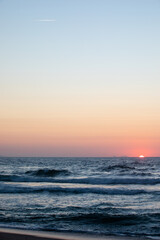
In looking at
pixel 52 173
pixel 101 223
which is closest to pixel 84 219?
pixel 101 223

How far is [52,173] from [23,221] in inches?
1020

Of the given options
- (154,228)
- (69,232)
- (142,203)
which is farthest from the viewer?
(142,203)

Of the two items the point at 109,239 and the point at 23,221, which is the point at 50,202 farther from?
the point at 109,239

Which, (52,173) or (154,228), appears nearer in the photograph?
(154,228)

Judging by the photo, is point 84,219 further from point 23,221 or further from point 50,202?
point 50,202

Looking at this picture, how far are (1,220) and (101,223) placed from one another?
3167mm

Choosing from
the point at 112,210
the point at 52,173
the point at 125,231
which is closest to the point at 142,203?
the point at 112,210

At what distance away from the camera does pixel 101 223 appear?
27.5 ft

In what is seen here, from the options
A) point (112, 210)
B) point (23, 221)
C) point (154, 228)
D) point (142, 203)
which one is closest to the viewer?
point (154, 228)

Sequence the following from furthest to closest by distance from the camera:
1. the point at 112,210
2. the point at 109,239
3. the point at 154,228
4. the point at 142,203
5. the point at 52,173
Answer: the point at 52,173 → the point at 142,203 → the point at 112,210 → the point at 154,228 → the point at 109,239

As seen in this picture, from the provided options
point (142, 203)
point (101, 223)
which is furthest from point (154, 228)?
point (142, 203)

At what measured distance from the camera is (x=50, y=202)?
12.3 metres

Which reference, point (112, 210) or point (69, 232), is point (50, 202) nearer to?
point (112, 210)

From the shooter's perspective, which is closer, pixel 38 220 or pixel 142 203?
pixel 38 220
